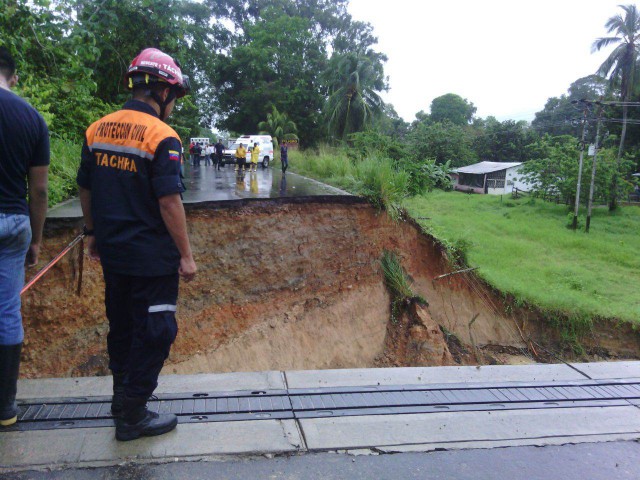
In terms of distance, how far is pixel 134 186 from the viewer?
9.32 ft

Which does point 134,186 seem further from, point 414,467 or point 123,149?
point 414,467

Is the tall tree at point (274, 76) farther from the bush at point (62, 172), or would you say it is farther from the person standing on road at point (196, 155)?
the bush at point (62, 172)

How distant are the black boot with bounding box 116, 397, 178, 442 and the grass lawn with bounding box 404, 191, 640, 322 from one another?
7992mm

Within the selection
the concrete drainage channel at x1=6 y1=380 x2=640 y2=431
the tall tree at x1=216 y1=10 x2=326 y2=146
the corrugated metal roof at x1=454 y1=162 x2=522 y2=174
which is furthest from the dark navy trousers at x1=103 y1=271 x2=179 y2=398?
the tall tree at x1=216 y1=10 x2=326 y2=146

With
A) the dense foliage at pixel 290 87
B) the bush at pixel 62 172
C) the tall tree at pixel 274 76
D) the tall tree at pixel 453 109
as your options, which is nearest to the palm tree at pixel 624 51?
→ the dense foliage at pixel 290 87

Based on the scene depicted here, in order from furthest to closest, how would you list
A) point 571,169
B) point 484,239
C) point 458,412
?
point 571,169, point 484,239, point 458,412

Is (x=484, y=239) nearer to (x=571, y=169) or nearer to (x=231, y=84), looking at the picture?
(x=571, y=169)

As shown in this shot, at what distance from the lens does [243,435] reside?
10.2 ft

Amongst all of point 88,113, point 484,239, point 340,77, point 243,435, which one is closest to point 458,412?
point 243,435

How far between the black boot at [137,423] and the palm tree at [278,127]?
33183 millimetres

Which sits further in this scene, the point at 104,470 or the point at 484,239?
the point at 484,239

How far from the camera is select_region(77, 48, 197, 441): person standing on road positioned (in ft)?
9.24

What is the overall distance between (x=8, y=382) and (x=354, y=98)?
106ft

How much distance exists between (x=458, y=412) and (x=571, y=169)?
2610 centimetres
